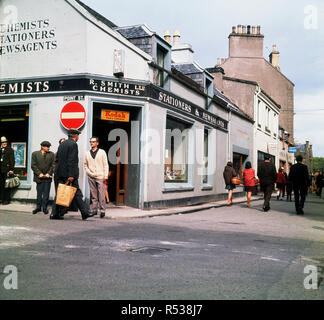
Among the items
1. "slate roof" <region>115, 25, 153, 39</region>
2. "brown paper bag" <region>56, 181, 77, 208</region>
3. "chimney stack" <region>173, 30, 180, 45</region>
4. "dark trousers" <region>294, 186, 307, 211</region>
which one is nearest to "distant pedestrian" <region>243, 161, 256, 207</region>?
"dark trousers" <region>294, 186, 307, 211</region>

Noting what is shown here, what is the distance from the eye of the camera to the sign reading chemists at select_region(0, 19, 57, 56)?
11.9 metres

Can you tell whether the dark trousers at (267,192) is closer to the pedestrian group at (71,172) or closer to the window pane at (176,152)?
the window pane at (176,152)

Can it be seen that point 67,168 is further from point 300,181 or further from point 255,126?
point 255,126

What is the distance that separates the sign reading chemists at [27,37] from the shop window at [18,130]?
1.79 m

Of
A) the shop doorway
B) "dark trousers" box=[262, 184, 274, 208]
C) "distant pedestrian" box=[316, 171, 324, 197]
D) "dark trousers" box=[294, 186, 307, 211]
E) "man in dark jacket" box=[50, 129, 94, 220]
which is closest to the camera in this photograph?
"man in dark jacket" box=[50, 129, 94, 220]

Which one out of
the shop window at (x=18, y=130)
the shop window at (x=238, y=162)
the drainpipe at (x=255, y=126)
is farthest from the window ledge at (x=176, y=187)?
the drainpipe at (x=255, y=126)

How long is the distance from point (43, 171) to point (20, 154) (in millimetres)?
2833

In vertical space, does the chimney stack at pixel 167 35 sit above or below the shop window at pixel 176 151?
above

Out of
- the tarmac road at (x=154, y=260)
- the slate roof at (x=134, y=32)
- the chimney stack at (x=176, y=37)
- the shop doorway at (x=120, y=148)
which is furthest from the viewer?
the chimney stack at (x=176, y=37)

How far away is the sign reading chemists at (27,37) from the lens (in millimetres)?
11922

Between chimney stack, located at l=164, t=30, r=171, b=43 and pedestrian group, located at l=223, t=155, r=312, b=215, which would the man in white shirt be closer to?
pedestrian group, located at l=223, t=155, r=312, b=215

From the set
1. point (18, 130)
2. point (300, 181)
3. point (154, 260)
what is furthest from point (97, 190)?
point (300, 181)

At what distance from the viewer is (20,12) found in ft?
41.0

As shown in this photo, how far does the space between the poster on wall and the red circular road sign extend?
6.42ft
